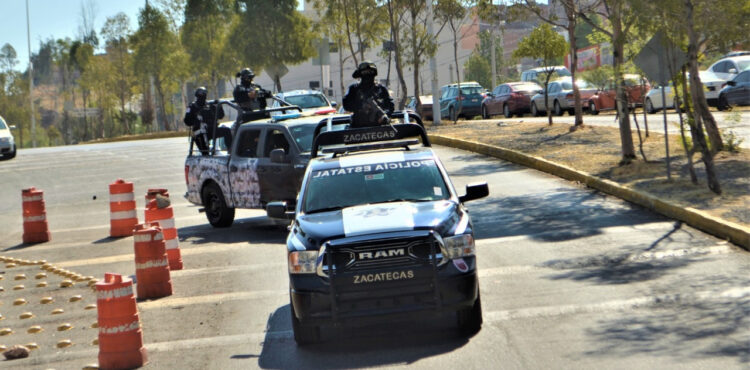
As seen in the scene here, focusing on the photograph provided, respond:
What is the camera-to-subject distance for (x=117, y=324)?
7965 millimetres

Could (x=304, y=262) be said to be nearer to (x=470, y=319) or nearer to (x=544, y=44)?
(x=470, y=319)

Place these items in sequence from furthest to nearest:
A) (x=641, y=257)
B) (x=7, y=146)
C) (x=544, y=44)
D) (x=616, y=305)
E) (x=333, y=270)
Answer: (x=7, y=146), (x=544, y=44), (x=641, y=257), (x=616, y=305), (x=333, y=270)

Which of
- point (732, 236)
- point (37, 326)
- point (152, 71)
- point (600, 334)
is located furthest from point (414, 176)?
point (152, 71)

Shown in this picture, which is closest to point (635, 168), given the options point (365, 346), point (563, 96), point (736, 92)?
point (365, 346)

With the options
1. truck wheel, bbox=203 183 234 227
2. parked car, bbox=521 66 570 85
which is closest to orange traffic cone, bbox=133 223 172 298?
truck wheel, bbox=203 183 234 227

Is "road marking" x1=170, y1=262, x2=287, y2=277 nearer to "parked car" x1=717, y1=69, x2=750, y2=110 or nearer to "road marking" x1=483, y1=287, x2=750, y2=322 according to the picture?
"road marking" x1=483, y1=287, x2=750, y2=322

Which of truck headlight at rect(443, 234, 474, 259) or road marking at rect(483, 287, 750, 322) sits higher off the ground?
truck headlight at rect(443, 234, 474, 259)

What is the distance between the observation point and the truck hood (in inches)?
313

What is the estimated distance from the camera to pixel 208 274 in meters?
12.4

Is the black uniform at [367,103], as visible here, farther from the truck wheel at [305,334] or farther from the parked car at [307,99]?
the parked car at [307,99]

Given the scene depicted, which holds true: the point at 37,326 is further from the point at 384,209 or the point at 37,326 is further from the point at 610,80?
the point at 610,80

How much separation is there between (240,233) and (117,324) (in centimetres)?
794

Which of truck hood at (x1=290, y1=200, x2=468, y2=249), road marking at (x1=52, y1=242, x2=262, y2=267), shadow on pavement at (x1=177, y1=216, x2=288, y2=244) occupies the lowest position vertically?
road marking at (x1=52, y1=242, x2=262, y2=267)

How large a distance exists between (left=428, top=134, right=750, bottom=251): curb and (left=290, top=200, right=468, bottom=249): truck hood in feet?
16.3
